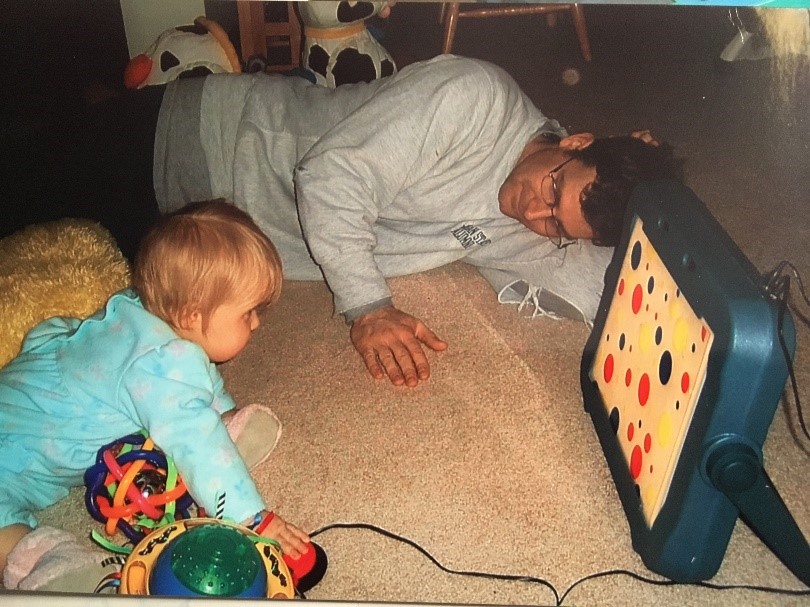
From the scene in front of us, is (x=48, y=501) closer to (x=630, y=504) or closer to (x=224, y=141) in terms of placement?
(x=224, y=141)

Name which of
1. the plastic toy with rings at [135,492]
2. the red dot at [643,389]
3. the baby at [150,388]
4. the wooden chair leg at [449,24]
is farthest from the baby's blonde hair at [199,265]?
the red dot at [643,389]

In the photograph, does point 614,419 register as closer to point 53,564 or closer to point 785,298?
point 785,298

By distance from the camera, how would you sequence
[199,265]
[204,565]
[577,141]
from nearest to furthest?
[204,565] → [199,265] → [577,141]

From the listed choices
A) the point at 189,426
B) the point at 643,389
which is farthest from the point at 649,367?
the point at 189,426

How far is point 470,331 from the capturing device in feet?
2.74

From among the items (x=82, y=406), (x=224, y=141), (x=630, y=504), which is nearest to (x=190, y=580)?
(x=82, y=406)

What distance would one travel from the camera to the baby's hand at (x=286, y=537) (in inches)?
24.6

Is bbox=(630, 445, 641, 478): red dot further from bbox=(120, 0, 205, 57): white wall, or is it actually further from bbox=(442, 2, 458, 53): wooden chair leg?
bbox=(120, 0, 205, 57): white wall

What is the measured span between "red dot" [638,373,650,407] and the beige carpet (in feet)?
0.31

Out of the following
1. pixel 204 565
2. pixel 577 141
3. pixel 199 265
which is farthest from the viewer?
pixel 577 141

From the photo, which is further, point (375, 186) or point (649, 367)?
point (375, 186)

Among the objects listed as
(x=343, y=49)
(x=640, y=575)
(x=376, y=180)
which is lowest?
(x=640, y=575)

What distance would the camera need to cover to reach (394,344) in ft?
2.66

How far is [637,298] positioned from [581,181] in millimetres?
149
